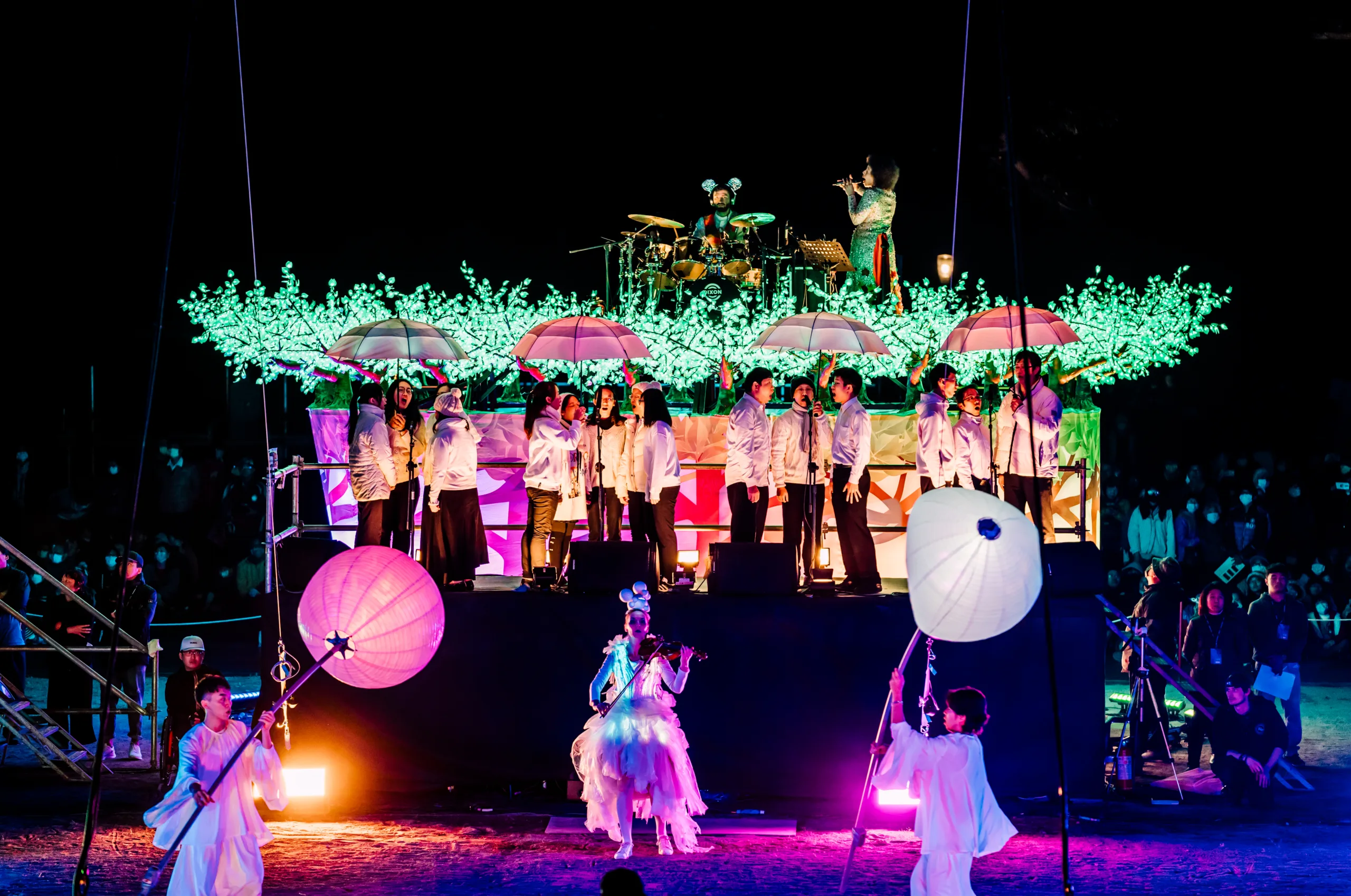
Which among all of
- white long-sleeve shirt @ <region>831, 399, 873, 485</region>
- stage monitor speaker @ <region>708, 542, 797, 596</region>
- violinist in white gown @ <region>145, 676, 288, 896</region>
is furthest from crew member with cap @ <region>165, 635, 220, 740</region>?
white long-sleeve shirt @ <region>831, 399, 873, 485</region>

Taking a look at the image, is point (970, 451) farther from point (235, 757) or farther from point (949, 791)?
point (235, 757)

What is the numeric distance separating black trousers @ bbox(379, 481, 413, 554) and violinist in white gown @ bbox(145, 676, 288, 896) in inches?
156

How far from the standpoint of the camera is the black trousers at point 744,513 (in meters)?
11.7

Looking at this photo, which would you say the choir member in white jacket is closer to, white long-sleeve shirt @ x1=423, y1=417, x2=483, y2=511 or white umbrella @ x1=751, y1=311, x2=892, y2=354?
white umbrella @ x1=751, y1=311, x2=892, y2=354

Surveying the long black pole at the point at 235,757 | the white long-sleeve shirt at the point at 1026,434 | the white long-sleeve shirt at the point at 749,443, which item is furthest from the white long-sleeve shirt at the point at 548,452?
the long black pole at the point at 235,757

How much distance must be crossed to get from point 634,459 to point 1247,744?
5.43 meters

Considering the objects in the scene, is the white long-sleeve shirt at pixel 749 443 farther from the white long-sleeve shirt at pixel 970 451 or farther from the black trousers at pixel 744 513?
the white long-sleeve shirt at pixel 970 451

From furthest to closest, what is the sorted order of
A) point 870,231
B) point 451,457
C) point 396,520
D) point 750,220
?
point 750,220
point 870,231
point 396,520
point 451,457

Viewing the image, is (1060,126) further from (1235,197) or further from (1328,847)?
(1328,847)

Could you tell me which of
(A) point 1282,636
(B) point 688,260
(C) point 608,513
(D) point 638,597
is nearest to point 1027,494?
(A) point 1282,636

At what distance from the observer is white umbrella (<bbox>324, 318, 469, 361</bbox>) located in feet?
37.8

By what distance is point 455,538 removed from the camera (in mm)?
11500

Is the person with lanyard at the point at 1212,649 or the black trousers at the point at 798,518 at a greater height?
the black trousers at the point at 798,518

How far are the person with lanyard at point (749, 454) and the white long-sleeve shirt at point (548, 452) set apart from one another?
4.63 feet
